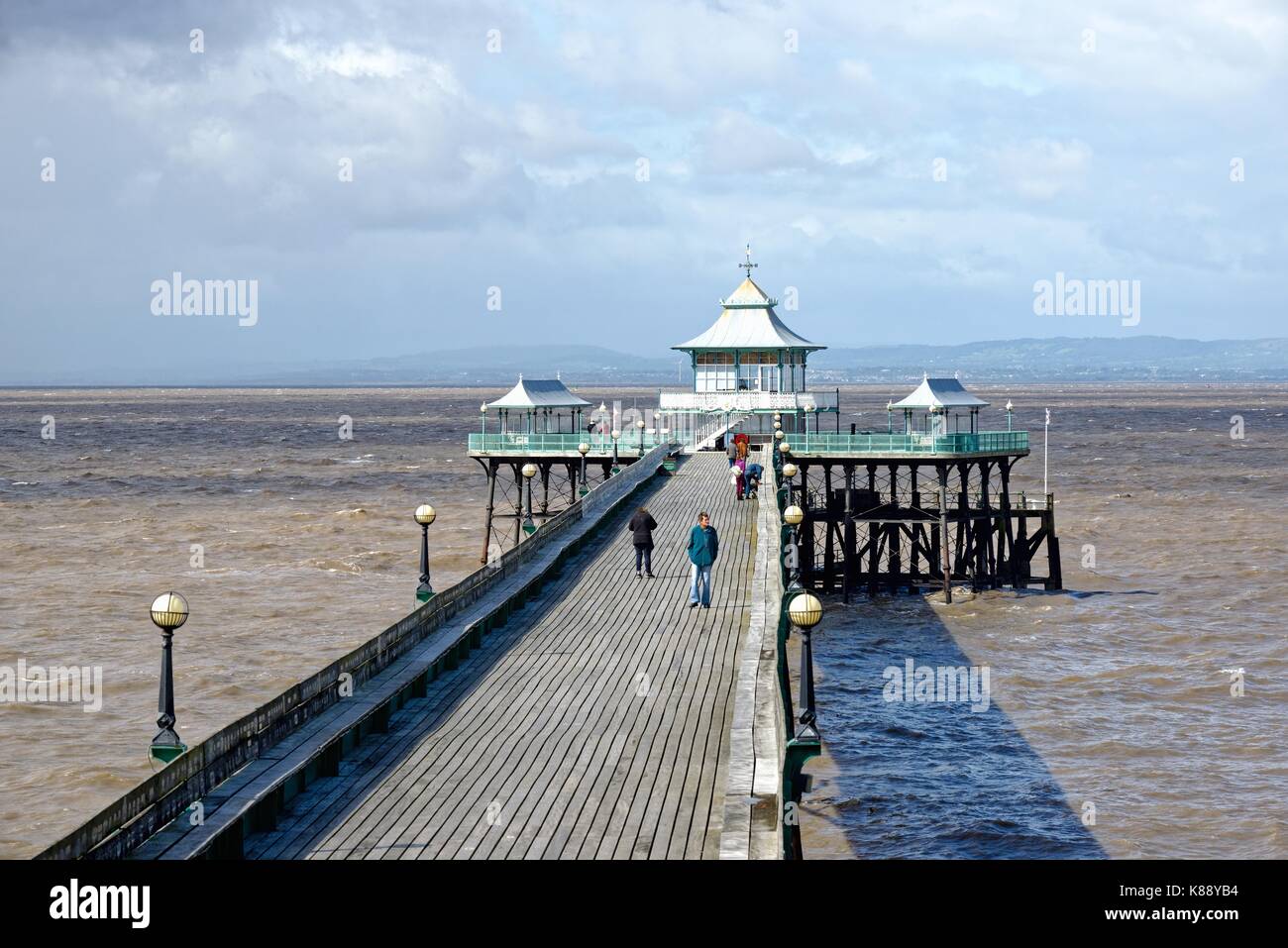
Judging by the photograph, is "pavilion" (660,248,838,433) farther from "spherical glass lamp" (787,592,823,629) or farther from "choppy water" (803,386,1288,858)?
"spherical glass lamp" (787,592,823,629)

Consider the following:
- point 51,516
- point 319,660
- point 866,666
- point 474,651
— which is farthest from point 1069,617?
point 51,516

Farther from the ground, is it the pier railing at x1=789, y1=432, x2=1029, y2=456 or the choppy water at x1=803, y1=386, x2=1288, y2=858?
the pier railing at x1=789, y1=432, x2=1029, y2=456

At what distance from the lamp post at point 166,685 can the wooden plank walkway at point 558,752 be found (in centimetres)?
120

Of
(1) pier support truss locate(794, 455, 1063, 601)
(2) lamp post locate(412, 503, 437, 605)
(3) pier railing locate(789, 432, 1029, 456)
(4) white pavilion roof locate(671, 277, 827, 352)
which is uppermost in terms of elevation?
(4) white pavilion roof locate(671, 277, 827, 352)

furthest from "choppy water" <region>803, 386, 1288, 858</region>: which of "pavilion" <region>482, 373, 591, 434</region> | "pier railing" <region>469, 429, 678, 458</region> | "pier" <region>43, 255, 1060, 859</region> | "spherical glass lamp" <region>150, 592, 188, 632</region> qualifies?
"pavilion" <region>482, 373, 591, 434</region>

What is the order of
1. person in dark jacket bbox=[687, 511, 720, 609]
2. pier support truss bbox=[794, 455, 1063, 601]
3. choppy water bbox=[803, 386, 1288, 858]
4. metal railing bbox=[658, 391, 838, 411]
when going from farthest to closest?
metal railing bbox=[658, 391, 838, 411]
pier support truss bbox=[794, 455, 1063, 601]
person in dark jacket bbox=[687, 511, 720, 609]
choppy water bbox=[803, 386, 1288, 858]

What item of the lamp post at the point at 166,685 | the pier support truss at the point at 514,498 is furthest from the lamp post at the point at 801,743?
the pier support truss at the point at 514,498

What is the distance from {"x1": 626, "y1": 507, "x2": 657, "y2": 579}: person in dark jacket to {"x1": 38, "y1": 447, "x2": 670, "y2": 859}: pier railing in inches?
68.9

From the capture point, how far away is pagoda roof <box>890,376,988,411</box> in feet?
154

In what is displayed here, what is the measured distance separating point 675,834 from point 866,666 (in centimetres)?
2077

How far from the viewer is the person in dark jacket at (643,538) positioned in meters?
25.1

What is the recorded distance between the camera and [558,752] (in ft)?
50.7
